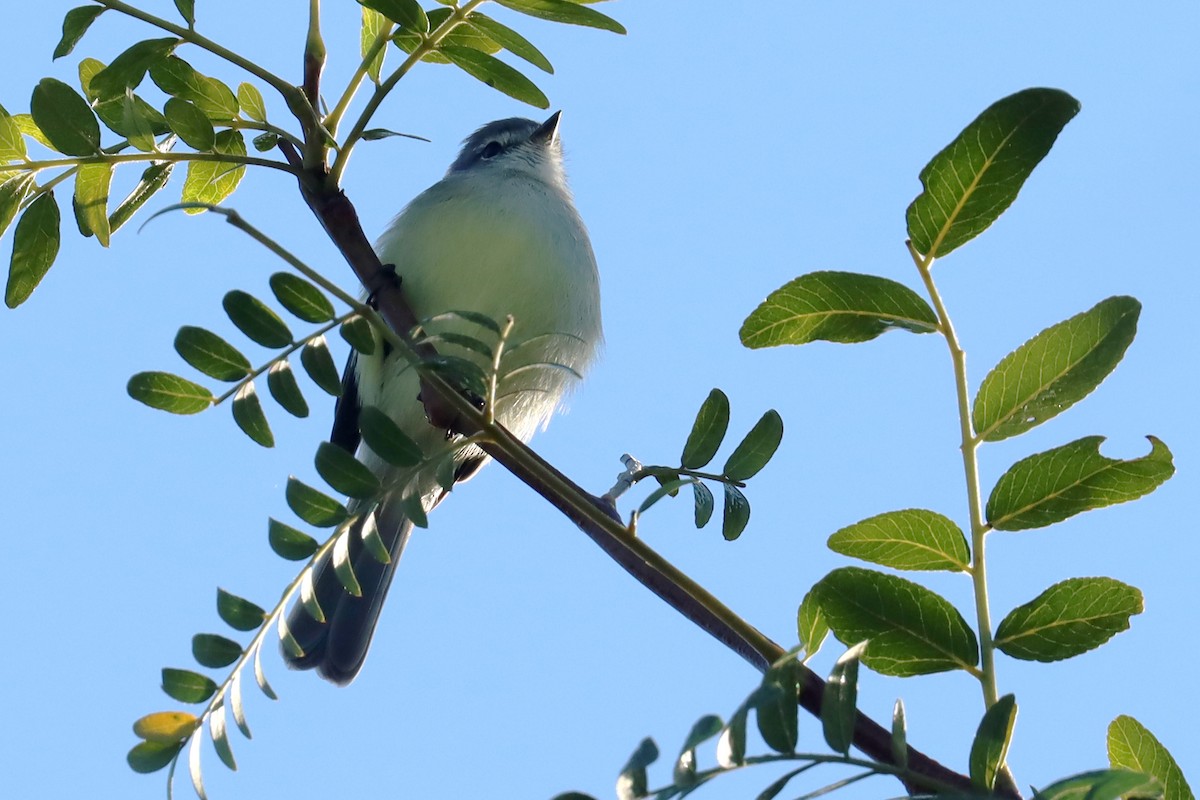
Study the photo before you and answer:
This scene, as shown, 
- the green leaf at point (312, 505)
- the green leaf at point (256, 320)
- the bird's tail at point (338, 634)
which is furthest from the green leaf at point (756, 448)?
the bird's tail at point (338, 634)

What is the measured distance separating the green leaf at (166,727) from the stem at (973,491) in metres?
1.08

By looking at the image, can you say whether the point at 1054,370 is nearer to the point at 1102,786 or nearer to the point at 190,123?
the point at 1102,786

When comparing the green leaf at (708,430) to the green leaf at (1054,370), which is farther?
the green leaf at (708,430)

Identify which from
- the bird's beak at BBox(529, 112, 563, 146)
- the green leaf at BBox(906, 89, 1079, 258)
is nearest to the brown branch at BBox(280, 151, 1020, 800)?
the green leaf at BBox(906, 89, 1079, 258)

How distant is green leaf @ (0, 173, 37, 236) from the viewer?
8.36 feet

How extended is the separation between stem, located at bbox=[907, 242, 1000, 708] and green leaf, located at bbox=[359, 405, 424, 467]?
0.74m

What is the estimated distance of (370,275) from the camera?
2.49 metres

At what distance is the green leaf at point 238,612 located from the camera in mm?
1958

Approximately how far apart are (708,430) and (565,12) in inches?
31.7

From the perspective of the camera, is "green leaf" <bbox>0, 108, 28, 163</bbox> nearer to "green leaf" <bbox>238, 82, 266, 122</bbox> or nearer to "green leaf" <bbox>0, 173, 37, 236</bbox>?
"green leaf" <bbox>0, 173, 37, 236</bbox>

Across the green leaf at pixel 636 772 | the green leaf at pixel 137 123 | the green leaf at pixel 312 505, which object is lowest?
the green leaf at pixel 636 772

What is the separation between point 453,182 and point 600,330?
801mm

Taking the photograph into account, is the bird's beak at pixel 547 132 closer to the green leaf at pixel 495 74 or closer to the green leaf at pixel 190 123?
the green leaf at pixel 495 74

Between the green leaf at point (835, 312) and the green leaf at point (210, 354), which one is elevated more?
the green leaf at point (210, 354)
